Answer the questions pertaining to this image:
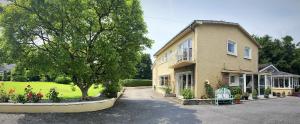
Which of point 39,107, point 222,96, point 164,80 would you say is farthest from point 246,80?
point 39,107

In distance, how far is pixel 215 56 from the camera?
→ 75.8ft

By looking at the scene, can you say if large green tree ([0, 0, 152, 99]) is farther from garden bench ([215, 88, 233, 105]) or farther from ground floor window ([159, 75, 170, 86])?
ground floor window ([159, 75, 170, 86])

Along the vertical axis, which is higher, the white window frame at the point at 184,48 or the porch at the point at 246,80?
the white window frame at the point at 184,48

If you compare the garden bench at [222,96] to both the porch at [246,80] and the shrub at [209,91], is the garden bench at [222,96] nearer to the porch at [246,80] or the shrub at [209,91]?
the shrub at [209,91]

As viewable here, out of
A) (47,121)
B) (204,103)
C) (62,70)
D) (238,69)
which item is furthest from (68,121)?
(238,69)

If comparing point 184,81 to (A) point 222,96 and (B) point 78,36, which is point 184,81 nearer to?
(A) point 222,96

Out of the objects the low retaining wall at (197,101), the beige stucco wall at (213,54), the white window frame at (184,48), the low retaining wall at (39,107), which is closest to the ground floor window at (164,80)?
the white window frame at (184,48)

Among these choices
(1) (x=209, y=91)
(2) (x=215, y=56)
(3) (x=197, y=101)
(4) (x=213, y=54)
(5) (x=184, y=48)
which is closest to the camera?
(3) (x=197, y=101)

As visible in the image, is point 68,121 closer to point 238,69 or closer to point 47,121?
point 47,121

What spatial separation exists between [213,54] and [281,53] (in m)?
37.8

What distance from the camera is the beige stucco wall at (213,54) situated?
2227cm

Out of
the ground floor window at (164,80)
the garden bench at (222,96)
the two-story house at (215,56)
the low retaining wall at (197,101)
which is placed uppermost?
the two-story house at (215,56)

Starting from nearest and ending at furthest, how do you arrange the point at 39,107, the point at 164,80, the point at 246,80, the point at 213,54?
the point at 39,107 → the point at 213,54 → the point at 246,80 → the point at 164,80

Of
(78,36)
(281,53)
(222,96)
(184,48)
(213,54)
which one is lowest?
(222,96)
